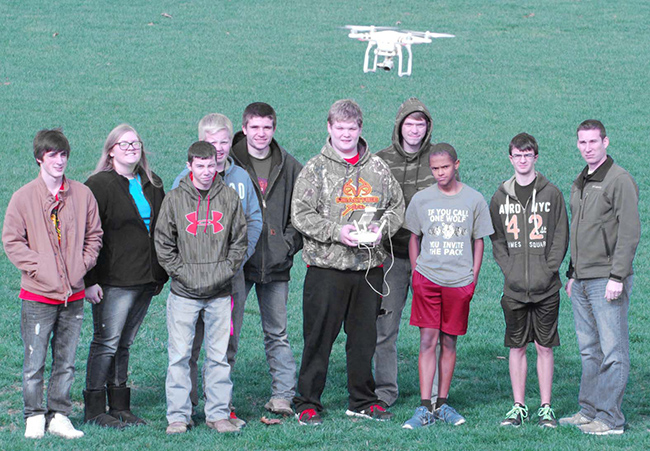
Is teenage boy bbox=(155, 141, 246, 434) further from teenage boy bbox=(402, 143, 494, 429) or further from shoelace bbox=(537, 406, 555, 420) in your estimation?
shoelace bbox=(537, 406, 555, 420)

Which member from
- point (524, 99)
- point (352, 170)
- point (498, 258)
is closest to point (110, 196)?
point (352, 170)

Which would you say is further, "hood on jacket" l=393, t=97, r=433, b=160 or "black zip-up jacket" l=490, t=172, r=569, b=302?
"hood on jacket" l=393, t=97, r=433, b=160

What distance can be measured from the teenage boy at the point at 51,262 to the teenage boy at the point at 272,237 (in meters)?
1.17

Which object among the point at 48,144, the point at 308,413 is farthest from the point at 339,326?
the point at 48,144

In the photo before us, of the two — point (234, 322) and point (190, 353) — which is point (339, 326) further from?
point (190, 353)

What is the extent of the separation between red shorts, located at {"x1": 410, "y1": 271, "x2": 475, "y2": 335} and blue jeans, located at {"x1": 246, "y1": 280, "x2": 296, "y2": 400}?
39.1 inches

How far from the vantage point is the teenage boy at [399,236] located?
6574 mm

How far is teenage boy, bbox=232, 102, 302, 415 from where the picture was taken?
6309mm

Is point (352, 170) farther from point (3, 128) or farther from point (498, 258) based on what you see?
point (3, 128)

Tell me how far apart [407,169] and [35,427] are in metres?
3.23

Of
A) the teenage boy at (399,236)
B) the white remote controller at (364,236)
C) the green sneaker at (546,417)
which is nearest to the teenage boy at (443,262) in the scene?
the teenage boy at (399,236)

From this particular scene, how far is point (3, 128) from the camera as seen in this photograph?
57.6 feet

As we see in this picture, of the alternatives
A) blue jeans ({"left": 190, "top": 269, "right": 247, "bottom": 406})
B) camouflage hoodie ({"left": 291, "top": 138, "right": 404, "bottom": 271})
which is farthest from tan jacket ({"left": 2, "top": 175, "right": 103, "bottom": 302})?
camouflage hoodie ({"left": 291, "top": 138, "right": 404, "bottom": 271})

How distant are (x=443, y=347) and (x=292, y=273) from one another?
177 inches
